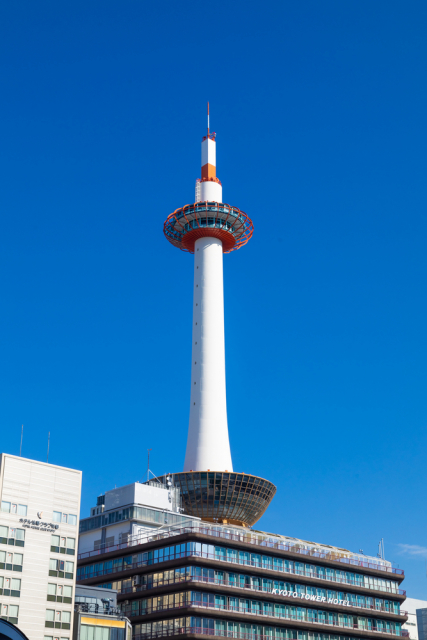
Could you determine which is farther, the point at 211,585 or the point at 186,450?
the point at 186,450

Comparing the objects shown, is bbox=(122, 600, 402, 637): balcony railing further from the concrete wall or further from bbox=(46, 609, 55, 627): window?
bbox=(46, 609, 55, 627): window

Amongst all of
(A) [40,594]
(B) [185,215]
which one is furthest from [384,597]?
(B) [185,215]

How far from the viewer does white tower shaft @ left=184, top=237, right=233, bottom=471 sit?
147250 millimetres

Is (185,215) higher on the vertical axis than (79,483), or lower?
higher

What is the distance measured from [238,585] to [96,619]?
951 inches

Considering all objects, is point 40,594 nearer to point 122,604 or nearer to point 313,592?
point 122,604

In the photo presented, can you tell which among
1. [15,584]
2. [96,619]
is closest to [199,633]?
[96,619]

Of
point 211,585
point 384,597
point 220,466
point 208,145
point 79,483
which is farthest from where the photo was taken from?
point 208,145

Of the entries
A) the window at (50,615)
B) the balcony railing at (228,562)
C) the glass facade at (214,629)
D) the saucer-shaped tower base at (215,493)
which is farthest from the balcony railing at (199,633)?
the saucer-shaped tower base at (215,493)

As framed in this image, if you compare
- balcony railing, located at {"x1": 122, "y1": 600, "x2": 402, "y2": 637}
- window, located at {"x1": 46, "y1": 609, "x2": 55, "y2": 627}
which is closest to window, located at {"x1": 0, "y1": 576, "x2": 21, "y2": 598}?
window, located at {"x1": 46, "y1": 609, "x2": 55, "y2": 627}

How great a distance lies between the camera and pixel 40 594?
294ft

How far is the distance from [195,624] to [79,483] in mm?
23714

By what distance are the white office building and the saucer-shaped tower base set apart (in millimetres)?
42004

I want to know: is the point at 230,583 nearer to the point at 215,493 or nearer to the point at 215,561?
the point at 215,561
